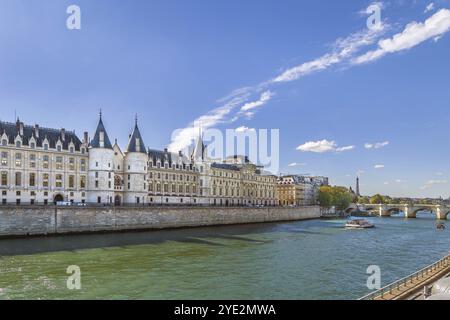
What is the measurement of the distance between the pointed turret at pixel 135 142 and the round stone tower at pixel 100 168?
19.6ft

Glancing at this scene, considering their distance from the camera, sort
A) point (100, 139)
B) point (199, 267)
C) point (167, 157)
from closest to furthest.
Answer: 1. point (199, 267)
2. point (100, 139)
3. point (167, 157)

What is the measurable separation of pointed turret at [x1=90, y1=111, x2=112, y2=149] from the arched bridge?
329ft

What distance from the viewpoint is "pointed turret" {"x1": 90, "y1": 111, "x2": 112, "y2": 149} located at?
225 ft

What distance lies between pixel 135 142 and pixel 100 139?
8.09m

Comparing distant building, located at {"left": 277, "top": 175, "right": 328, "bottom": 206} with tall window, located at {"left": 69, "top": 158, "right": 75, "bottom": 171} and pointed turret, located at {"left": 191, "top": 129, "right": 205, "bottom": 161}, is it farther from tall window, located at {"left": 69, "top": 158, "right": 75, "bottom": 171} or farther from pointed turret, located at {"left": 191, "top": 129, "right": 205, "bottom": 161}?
tall window, located at {"left": 69, "top": 158, "right": 75, "bottom": 171}

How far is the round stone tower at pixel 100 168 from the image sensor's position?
67.9 m

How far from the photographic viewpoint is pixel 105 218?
58.7 meters

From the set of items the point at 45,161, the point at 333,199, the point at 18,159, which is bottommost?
the point at 333,199

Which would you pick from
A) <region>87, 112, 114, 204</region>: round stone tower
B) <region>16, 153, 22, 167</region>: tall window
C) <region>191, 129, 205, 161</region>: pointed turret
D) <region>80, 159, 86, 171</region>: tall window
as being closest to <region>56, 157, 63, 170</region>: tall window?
<region>80, 159, 86, 171</region>: tall window

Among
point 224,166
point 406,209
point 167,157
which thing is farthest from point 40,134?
point 406,209

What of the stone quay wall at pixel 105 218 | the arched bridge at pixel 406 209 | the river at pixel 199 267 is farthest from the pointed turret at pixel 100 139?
the arched bridge at pixel 406 209

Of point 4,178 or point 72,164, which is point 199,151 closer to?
point 72,164

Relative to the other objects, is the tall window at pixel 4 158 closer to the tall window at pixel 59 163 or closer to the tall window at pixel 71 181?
the tall window at pixel 59 163
